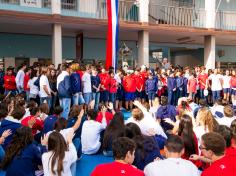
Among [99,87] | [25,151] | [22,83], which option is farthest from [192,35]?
[25,151]

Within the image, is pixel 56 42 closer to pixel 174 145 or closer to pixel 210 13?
pixel 210 13

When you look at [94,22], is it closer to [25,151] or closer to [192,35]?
[192,35]

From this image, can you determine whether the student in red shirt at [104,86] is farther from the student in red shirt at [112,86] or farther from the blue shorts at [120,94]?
the blue shorts at [120,94]

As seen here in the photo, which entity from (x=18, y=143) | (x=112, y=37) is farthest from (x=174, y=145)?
(x=112, y=37)

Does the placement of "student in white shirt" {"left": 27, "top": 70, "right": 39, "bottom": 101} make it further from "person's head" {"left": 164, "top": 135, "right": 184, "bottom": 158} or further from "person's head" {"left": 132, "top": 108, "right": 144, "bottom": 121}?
"person's head" {"left": 164, "top": 135, "right": 184, "bottom": 158}

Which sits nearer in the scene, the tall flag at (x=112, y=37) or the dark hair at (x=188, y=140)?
the dark hair at (x=188, y=140)

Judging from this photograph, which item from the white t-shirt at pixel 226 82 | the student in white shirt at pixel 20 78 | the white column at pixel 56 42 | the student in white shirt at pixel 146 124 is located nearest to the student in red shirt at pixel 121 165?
the student in white shirt at pixel 146 124

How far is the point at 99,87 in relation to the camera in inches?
510

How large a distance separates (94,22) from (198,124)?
417 inches

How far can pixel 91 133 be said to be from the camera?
780 cm

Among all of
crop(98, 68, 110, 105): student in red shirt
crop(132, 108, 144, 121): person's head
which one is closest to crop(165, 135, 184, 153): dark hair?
crop(132, 108, 144, 121): person's head

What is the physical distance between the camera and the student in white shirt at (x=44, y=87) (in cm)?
1088

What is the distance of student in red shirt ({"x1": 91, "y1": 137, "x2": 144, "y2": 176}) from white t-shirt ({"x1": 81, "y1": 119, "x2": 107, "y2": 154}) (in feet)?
13.9

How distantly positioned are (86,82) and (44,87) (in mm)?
1655
